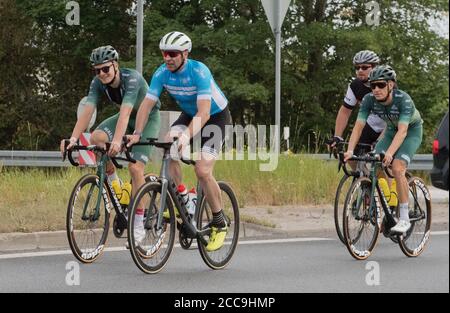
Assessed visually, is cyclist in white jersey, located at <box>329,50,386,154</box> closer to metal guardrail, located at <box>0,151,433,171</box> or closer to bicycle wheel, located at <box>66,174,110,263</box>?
bicycle wheel, located at <box>66,174,110,263</box>

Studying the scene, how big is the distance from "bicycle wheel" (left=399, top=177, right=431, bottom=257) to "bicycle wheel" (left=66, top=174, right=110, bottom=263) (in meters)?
3.03

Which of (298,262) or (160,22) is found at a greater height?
(160,22)

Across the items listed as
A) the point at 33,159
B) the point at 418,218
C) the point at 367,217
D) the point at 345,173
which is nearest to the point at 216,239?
the point at 367,217

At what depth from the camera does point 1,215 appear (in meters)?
11.0

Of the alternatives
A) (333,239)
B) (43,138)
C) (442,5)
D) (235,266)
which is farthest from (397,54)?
(235,266)

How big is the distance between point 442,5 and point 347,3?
3205mm

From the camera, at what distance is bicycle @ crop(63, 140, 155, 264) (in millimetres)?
8484

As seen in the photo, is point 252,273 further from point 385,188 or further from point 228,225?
point 385,188

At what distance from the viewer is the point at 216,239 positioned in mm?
8523

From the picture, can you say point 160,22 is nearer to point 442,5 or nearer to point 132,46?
point 132,46

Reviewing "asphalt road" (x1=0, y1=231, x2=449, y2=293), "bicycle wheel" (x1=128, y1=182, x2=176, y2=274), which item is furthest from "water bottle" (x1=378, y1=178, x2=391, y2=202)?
"bicycle wheel" (x1=128, y1=182, x2=176, y2=274)

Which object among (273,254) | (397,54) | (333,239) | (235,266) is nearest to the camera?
(235,266)

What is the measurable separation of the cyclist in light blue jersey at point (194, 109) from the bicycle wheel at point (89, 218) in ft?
2.15

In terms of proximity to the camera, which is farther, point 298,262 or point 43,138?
point 43,138
